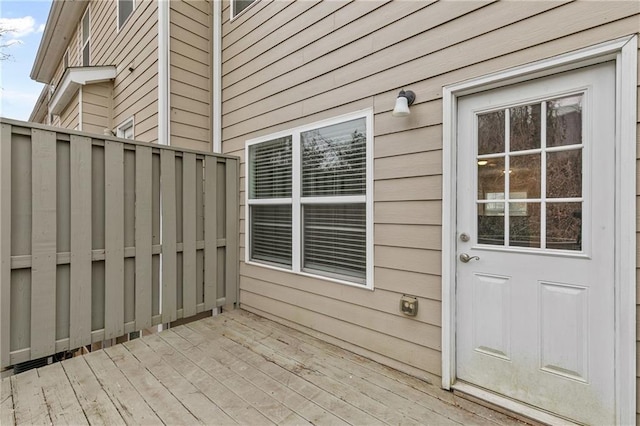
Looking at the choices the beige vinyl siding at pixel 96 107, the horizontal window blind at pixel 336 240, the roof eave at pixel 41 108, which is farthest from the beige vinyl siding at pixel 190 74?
the roof eave at pixel 41 108

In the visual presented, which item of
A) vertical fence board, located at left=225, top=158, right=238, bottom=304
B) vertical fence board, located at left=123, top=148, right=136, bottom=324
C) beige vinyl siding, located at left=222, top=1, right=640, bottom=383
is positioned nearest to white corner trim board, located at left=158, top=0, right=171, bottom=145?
vertical fence board, located at left=225, top=158, right=238, bottom=304

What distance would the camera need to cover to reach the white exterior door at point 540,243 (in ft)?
5.06

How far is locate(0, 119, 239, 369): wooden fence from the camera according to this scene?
7.13ft

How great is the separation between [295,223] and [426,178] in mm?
1397

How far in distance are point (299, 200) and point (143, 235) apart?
1471 millimetres

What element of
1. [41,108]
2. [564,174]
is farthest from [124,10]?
[41,108]

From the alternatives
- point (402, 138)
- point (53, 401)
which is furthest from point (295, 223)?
point (53, 401)

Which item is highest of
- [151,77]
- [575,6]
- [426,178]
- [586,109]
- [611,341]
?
[151,77]

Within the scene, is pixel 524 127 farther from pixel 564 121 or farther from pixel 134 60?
pixel 134 60

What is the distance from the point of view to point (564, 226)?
1.64 metres

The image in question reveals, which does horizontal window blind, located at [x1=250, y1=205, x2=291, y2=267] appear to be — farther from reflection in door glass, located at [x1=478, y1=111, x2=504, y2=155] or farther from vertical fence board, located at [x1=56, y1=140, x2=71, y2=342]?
reflection in door glass, located at [x1=478, y1=111, x2=504, y2=155]

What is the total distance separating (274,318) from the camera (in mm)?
3219

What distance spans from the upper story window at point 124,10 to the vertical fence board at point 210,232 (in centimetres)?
310

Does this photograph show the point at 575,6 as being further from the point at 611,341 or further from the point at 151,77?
the point at 151,77
